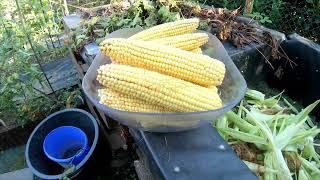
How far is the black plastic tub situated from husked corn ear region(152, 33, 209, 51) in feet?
4.22

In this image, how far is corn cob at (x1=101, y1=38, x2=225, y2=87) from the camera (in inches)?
61.2

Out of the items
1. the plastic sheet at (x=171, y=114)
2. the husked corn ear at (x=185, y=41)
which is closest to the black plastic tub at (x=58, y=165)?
the plastic sheet at (x=171, y=114)

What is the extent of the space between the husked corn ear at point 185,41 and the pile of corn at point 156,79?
22 cm

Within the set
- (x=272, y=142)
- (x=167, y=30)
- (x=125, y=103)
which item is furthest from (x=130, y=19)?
(x=272, y=142)

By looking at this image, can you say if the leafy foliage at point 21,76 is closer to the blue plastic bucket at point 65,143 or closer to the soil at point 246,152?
the blue plastic bucket at point 65,143

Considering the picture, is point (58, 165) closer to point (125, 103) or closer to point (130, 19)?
point (130, 19)

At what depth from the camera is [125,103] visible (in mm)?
1505

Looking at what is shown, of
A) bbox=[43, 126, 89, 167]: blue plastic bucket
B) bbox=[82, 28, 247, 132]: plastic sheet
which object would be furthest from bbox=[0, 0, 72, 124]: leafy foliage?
bbox=[82, 28, 247, 132]: plastic sheet

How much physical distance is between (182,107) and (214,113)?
149 mm

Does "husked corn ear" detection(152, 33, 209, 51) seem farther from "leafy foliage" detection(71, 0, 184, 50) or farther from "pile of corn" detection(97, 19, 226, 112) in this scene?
"leafy foliage" detection(71, 0, 184, 50)

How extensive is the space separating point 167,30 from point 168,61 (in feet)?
1.45

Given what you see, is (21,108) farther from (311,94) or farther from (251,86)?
(311,94)

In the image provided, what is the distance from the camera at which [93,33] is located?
9.68 ft

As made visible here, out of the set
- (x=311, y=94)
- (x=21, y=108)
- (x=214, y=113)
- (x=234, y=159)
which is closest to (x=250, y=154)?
(x=234, y=159)
